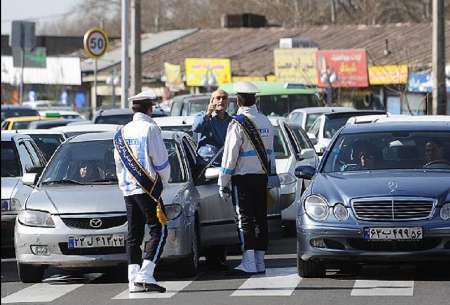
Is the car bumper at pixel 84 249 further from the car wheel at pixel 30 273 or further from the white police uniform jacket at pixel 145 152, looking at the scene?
the white police uniform jacket at pixel 145 152

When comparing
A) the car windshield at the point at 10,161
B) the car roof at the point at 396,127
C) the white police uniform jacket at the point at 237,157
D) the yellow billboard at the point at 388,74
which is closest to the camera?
the white police uniform jacket at the point at 237,157

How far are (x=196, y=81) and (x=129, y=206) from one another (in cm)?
4349

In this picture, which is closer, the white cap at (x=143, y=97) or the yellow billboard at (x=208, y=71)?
the white cap at (x=143, y=97)

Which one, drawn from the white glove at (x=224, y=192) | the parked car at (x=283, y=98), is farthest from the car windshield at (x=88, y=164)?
the parked car at (x=283, y=98)

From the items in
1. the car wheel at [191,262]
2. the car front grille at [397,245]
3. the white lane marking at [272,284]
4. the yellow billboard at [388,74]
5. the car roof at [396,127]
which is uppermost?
the yellow billboard at [388,74]

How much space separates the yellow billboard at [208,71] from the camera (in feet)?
172

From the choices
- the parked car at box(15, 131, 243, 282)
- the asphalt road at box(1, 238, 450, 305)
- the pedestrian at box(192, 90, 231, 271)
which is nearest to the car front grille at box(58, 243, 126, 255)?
the parked car at box(15, 131, 243, 282)

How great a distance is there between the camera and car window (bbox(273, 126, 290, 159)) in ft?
53.9

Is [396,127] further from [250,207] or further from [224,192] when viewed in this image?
[224,192]

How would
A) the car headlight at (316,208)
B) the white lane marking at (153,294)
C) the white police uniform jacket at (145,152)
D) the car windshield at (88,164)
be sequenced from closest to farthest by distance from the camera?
the white lane marking at (153,294) < the white police uniform jacket at (145,152) < the car headlight at (316,208) < the car windshield at (88,164)

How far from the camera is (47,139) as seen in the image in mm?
18266

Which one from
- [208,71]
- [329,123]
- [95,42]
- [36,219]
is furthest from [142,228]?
[208,71]

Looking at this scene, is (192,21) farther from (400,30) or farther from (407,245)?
(407,245)

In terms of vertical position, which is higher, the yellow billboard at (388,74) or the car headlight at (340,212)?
the yellow billboard at (388,74)
